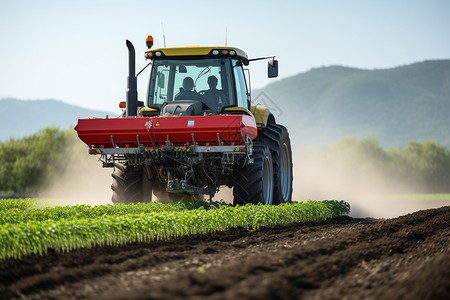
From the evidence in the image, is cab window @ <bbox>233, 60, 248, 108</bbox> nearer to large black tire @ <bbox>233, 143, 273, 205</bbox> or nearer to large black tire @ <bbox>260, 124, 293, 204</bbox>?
large black tire @ <bbox>233, 143, 273, 205</bbox>

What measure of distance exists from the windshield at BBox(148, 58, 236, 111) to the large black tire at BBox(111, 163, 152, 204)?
138cm

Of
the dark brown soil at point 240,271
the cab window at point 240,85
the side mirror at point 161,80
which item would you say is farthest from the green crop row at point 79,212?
the side mirror at point 161,80

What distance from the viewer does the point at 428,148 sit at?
65.1 metres

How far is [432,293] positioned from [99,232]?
427cm

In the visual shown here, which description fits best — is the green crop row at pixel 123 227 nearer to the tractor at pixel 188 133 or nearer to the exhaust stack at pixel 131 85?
the tractor at pixel 188 133

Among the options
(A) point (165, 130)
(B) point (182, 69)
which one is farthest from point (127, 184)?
(B) point (182, 69)

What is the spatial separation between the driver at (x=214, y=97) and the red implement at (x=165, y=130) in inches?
36.0

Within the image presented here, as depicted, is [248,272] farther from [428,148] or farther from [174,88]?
[428,148]

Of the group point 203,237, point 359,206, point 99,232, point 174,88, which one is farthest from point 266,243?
point 359,206

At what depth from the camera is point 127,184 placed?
491 inches

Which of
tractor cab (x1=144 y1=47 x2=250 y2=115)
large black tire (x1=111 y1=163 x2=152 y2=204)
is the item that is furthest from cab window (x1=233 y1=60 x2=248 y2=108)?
large black tire (x1=111 y1=163 x2=152 y2=204)

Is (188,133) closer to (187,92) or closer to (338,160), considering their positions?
(187,92)

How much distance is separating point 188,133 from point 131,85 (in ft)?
6.66

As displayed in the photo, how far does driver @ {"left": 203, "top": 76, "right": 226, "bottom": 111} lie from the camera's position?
12344 mm
